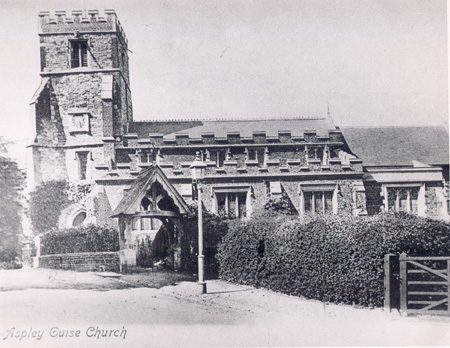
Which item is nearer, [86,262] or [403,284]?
[403,284]

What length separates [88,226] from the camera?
17344mm

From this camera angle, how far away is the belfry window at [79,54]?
27.2 metres

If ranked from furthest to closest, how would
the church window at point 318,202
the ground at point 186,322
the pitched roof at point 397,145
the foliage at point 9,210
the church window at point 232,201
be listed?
1. the pitched roof at point 397,145
2. the church window at point 318,202
3. the church window at point 232,201
4. the foliage at point 9,210
5. the ground at point 186,322

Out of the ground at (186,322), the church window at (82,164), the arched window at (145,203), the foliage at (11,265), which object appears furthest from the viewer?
the church window at (82,164)

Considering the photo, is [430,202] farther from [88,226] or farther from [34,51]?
[34,51]

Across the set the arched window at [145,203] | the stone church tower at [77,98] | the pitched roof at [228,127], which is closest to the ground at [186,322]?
the arched window at [145,203]

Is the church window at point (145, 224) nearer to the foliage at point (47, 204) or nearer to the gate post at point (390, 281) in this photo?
the foliage at point (47, 204)

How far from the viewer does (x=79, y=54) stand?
27250mm

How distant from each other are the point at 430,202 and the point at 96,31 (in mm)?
20054

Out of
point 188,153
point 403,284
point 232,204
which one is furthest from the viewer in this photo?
point 188,153

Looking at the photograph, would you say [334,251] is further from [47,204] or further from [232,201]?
[47,204]

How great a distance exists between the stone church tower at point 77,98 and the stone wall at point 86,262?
9.11m

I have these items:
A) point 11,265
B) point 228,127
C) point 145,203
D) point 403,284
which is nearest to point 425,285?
point 403,284

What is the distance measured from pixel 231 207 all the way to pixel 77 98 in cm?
1237
